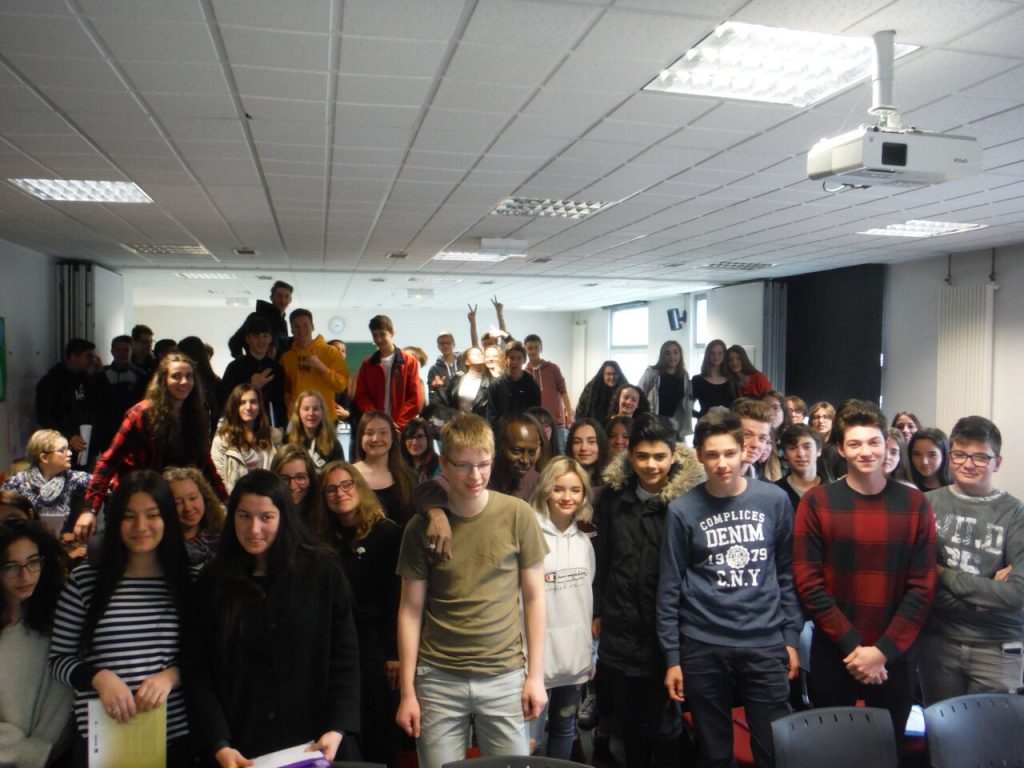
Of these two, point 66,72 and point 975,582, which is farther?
point 66,72

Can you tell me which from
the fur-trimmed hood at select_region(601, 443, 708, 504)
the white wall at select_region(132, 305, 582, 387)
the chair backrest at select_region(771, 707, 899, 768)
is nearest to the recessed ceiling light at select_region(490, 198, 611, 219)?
the fur-trimmed hood at select_region(601, 443, 708, 504)

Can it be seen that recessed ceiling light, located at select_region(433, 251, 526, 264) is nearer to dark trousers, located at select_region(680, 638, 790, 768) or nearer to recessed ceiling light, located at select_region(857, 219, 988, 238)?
recessed ceiling light, located at select_region(857, 219, 988, 238)

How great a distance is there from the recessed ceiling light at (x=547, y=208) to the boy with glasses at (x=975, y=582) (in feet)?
12.0

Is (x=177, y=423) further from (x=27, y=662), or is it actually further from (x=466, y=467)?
(x=466, y=467)

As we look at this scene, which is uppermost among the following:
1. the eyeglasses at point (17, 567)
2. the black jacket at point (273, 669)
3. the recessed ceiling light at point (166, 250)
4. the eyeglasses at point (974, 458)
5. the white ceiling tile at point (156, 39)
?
the recessed ceiling light at point (166, 250)

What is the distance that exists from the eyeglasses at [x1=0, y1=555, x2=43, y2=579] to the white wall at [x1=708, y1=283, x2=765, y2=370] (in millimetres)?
9601

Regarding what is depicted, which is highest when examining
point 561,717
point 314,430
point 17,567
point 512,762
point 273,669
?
point 314,430

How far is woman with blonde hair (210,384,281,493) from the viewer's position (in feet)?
12.5

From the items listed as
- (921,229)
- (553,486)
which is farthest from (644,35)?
(921,229)

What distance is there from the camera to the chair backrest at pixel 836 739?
1961 millimetres

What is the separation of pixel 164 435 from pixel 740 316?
9570 mm

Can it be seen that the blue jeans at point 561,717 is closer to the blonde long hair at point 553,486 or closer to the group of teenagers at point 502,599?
the group of teenagers at point 502,599

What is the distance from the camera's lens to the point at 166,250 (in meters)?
8.40

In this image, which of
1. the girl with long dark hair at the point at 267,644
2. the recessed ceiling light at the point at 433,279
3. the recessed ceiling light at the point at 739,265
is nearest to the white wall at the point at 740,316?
the recessed ceiling light at the point at 739,265
